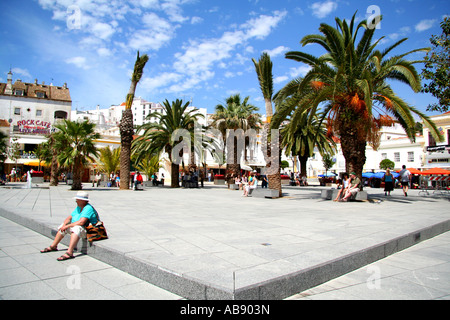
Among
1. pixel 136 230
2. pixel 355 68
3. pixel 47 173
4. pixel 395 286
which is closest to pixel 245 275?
pixel 395 286

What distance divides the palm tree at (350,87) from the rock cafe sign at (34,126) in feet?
156

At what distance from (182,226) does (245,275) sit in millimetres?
3525

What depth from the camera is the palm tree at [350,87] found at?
12664 millimetres

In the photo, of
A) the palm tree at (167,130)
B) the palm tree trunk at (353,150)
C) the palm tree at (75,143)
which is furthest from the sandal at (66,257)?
the palm tree at (167,130)

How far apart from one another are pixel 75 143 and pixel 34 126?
37.5m

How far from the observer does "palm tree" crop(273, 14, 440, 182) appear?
499 inches

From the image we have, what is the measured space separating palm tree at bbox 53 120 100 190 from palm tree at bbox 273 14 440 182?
1199 cm

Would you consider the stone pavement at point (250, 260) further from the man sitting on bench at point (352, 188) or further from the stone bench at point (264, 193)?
the stone bench at point (264, 193)

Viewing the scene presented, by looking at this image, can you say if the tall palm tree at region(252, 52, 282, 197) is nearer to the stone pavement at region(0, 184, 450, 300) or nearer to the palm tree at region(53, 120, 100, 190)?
the stone pavement at region(0, 184, 450, 300)

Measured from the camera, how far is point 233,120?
88.4ft

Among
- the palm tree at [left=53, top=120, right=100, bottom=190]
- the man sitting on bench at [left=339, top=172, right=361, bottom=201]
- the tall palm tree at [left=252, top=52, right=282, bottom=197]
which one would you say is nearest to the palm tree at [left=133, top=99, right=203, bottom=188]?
the palm tree at [left=53, top=120, right=100, bottom=190]

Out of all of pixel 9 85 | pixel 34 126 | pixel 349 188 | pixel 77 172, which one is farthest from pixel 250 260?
pixel 9 85

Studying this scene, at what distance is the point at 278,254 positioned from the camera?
4.37 m

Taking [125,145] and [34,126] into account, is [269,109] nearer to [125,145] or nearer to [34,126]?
[125,145]
